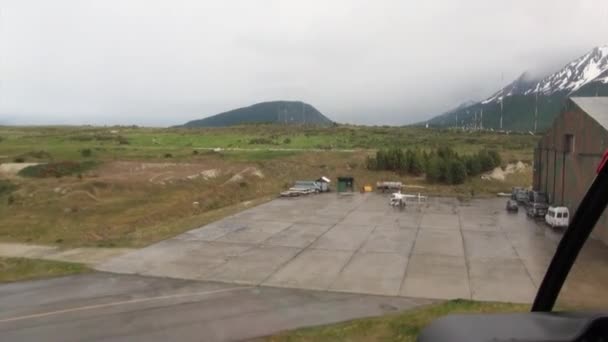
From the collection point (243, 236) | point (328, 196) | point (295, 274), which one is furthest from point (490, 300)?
point (328, 196)

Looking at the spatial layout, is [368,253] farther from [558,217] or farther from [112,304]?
[558,217]

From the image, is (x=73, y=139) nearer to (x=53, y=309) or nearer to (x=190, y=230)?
(x=190, y=230)

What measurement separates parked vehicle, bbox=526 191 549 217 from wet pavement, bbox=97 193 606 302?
945 mm

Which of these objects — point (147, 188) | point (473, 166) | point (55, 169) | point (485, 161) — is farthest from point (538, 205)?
point (55, 169)

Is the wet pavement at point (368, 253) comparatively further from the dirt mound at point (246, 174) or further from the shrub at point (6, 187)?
the shrub at point (6, 187)

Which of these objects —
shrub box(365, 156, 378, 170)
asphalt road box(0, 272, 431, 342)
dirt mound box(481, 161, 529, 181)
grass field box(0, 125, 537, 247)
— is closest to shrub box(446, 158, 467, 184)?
grass field box(0, 125, 537, 247)

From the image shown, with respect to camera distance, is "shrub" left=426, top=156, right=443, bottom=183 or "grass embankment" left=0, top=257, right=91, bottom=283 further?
"shrub" left=426, top=156, right=443, bottom=183

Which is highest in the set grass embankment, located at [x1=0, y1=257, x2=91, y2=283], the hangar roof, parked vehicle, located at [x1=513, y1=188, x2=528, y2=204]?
the hangar roof

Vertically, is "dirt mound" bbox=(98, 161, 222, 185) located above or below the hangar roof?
below

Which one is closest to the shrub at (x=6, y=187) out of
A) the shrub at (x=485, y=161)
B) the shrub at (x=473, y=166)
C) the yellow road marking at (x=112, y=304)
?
the yellow road marking at (x=112, y=304)

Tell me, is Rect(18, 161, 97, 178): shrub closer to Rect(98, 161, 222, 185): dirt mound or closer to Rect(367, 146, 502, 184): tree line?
Rect(98, 161, 222, 185): dirt mound

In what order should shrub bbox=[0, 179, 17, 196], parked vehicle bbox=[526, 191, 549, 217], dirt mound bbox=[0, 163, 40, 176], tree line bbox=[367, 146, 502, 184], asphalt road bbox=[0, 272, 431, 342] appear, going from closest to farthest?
asphalt road bbox=[0, 272, 431, 342] < parked vehicle bbox=[526, 191, 549, 217] < shrub bbox=[0, 179, 17, 196] < dirt mound bbox=[0, 163, 40, 176] < tree line bbox=[367, 146, 502, 184]

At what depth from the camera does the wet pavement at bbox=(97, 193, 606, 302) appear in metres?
18.2

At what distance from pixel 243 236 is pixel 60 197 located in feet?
54.7
